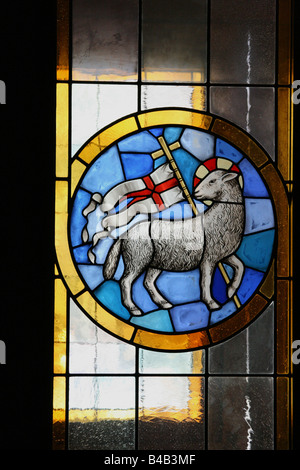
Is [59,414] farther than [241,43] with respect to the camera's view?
No

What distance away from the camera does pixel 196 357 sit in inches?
108

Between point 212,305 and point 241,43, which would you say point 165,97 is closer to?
point 241,43

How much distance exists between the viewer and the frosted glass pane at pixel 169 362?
2.73 metres

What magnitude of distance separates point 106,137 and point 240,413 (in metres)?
1.27

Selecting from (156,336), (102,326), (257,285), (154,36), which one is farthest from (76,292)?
(154,36)

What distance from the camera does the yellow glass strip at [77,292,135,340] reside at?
8.89 ft

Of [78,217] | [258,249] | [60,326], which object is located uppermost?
[78,217]

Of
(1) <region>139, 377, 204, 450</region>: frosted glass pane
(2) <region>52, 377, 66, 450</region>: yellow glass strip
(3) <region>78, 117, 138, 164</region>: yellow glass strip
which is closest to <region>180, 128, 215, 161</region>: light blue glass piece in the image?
(3) <region>78, 117, 138, 164</region>: yellow glass strip

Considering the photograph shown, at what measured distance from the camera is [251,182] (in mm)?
2771

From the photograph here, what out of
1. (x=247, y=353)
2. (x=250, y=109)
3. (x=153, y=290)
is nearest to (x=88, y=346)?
(x=153, y=290)

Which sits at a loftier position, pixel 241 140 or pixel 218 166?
pixel 241 140

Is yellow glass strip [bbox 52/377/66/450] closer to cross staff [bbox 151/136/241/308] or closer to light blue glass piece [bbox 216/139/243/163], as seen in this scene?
cross staff [bbox 151/136/241/308]
